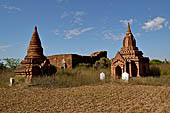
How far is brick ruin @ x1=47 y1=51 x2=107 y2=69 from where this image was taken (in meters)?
23.3

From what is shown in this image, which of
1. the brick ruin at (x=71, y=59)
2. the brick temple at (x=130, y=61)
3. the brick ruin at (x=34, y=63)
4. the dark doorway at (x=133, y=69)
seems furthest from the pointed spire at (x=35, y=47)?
the brick ruin at (x=71, y=59)

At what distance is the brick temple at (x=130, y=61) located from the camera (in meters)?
14.2

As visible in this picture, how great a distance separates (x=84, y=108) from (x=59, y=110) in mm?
683

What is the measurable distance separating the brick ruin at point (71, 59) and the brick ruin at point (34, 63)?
9.82 meters

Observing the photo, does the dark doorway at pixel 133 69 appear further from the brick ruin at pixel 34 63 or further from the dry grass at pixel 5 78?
the dry grass at pixel 5 78

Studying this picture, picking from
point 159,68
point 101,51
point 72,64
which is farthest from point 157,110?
point 101,51

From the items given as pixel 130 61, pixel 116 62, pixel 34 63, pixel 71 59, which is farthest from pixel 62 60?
pixel 130 61

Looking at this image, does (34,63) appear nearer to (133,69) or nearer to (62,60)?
(133,69)

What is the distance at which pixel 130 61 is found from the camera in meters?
14.1

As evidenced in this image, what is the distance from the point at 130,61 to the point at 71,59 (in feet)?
33.8

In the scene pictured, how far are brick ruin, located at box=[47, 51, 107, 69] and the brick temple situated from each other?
29.3 ft

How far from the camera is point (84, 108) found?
5176mm

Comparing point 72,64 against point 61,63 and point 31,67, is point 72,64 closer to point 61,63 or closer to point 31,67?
point 61,63

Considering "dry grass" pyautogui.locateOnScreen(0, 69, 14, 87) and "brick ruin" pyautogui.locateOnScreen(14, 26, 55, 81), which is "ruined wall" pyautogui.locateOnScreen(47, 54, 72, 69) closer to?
"dry grass" pyautogui.locateOnScreen(0, 69, 14, 87)
